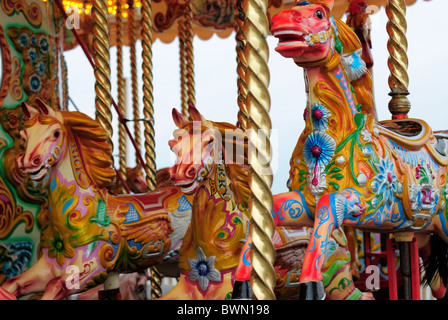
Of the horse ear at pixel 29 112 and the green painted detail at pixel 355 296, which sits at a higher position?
the horse ear at pixel 29 112

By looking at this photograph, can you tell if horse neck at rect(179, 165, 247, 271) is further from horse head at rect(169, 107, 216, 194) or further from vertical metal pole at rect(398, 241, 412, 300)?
vertical metal pole at rect(398, 241, 412, 300)

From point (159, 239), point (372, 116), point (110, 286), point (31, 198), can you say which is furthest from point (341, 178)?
point (31, 198)

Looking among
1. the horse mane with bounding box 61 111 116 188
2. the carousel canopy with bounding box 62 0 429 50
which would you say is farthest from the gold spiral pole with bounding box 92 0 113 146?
the carousel canopy with bounding box 62 0 429 50

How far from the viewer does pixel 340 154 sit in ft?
8.66

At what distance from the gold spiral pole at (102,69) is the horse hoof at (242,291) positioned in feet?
4.82

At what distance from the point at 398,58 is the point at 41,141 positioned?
1.75 meters

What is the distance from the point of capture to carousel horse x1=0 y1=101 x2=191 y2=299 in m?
3.20

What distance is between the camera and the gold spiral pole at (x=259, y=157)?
181cm

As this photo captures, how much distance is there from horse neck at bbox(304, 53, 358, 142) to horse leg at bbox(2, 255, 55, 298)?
1.47 metres

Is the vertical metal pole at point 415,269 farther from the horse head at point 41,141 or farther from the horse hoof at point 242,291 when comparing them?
the horse head at point 41,141

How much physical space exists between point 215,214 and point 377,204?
76 centimetres

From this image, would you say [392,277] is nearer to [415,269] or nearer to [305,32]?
[415,269]

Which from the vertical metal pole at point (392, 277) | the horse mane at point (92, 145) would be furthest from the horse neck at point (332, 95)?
the horse mane at point (92, 145)

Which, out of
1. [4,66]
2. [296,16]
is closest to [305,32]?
[296,16]
